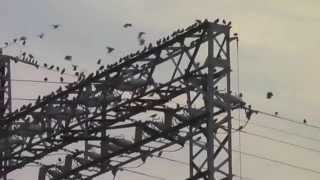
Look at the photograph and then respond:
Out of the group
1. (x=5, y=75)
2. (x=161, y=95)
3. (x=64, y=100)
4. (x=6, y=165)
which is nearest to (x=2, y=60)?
(x=5, y=75)

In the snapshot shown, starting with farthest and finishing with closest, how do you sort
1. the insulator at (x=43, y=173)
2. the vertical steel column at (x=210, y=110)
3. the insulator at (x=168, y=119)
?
the insulator at (x=43, y=173) → the insulator at (x=168, y=119) → the vertical steel column at (x=210, y=110)

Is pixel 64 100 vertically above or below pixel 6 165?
above

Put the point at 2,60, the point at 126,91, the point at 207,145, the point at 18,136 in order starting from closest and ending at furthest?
1. the point at 207,145
2. the point at 126,91
3. the point at 18,136
4. the point at 2,60

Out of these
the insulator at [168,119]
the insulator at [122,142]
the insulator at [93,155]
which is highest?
the insulator at [168,119]

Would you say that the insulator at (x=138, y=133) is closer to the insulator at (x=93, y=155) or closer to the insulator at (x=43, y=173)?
the insulator at (x=93, y=155)

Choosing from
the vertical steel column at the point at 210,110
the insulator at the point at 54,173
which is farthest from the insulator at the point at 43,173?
the vertical steel column at the point at 210,110

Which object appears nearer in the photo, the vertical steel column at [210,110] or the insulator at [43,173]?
the vertical steel column at [210,110]

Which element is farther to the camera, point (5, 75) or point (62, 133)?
point (5, 75)

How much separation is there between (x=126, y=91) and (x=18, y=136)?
7190 millimetres

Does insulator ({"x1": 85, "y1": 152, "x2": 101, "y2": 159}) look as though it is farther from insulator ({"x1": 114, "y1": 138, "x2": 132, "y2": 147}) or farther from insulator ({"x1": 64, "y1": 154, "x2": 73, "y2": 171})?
insulator ({"x1": 114, "y1": 138, "x2": 132, "y2": 147})

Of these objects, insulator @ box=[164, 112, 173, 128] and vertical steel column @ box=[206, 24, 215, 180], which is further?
insulator @ box=[164, 112, 173, 128]

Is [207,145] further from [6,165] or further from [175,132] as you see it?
[6,165]

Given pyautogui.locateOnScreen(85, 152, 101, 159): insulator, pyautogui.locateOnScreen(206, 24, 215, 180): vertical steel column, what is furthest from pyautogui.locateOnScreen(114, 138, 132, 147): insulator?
pyautogui.locateOnScreen(206, 24, 215, 180): vertical steel column

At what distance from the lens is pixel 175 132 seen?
128ft
